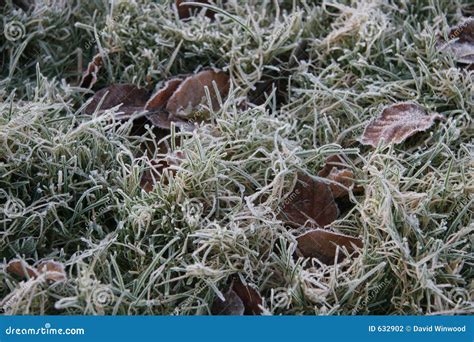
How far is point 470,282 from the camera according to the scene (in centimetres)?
141

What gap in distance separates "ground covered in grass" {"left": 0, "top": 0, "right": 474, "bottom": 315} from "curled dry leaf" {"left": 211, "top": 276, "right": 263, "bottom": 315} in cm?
2

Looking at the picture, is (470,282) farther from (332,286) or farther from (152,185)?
(152,185)

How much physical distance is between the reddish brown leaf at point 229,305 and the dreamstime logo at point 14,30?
90 cm

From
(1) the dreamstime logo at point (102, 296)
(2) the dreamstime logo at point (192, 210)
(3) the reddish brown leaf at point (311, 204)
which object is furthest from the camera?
(3) the reddish brown leaf at point (311, 204)

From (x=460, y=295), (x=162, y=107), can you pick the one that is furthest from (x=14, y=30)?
(x=460, y=295)

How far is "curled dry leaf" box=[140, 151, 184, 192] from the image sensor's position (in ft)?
5.03

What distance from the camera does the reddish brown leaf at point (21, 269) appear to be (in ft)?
4.36

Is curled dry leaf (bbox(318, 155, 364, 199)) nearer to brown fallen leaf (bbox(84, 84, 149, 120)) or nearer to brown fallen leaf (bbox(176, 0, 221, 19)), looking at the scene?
brown fallen leaf (bbox(84, 84, 149, 120))

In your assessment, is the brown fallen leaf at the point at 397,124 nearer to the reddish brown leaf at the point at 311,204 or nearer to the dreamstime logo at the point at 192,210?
the reddish brown leaf at the point at 311,204

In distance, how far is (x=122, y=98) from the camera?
5.74 feet
